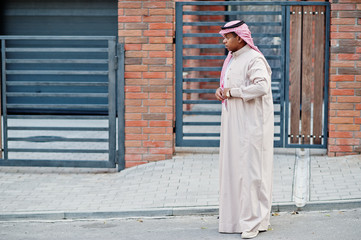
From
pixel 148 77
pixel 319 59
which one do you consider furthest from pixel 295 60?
pixel 148 77

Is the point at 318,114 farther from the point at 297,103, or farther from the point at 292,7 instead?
the point at 292,7

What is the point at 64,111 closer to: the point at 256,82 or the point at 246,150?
the point at 246,150

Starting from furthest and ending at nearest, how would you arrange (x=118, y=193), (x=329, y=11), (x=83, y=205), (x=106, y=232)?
(x=329, y=11), (x=118, y=193), (x=83, y=205), (x=106, y=232)

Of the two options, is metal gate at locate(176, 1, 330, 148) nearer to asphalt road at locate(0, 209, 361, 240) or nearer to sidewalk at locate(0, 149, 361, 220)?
sidewalk at locate(0, 149, 361, 220)

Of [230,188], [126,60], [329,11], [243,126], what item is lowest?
[230,188]

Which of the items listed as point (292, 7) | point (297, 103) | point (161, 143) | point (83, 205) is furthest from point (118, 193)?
point (292, 7)

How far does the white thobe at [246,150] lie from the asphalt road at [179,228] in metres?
0.20

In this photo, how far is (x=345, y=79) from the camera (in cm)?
916

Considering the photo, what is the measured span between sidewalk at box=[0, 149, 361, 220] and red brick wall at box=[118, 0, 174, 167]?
0.28 m

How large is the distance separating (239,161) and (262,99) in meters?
0.58

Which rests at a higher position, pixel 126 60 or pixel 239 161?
pixel 126 60

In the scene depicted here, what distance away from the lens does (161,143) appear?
9359 millimetres

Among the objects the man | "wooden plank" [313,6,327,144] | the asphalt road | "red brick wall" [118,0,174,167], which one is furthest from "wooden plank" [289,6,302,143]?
the man

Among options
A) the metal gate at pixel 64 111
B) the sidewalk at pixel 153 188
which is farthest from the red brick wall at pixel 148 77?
the sidewalk at pixel 153 188
